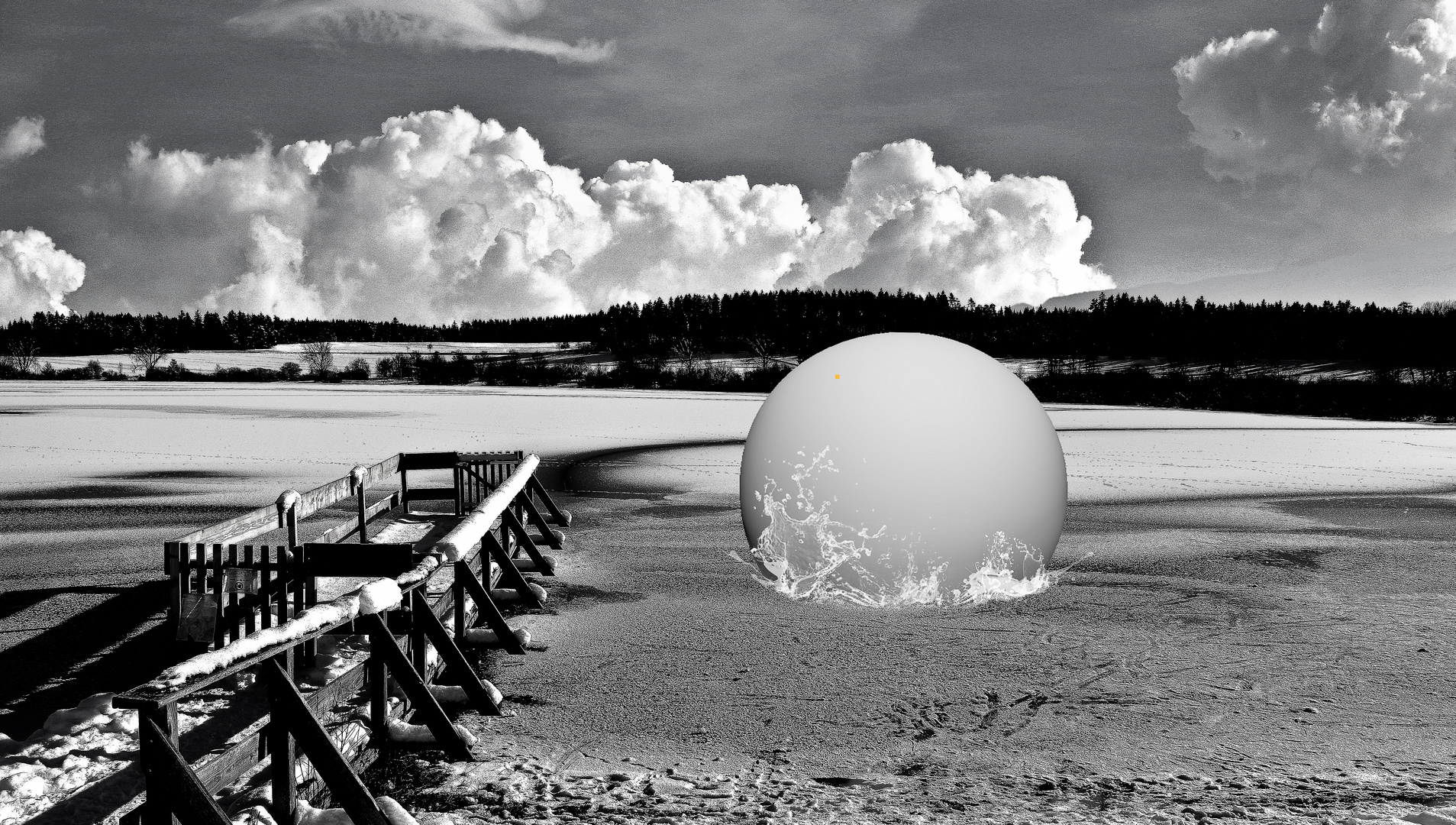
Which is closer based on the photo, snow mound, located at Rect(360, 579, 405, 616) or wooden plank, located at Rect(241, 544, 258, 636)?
snow mound, located at Rect(360, 579, 405, 616)

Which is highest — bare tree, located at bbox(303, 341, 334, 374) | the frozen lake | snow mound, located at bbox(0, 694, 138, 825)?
bare tree, located at bbox(303, 341, 334, 374)

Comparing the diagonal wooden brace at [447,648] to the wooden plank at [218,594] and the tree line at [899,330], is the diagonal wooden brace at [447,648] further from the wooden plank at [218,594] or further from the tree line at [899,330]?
the tree line at [899,330]

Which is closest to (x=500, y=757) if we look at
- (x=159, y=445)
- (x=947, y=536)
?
(x=947, y=536)

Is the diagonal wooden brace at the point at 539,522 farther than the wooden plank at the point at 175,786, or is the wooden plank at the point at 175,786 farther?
the diagonal wooden brace at the point at 539,522

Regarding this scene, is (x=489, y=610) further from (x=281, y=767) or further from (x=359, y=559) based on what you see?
(x=281, y=767)

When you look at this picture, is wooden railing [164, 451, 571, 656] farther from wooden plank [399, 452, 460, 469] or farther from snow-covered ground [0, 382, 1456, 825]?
wooden plank [399, 452, 460, 469]

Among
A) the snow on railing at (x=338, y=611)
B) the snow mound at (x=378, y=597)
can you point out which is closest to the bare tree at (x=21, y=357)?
the snow on railing at (x=338, y=611)

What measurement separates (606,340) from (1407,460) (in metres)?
96.6

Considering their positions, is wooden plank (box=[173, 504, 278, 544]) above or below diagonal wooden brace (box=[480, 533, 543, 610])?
above

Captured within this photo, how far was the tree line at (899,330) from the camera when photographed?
311 ft

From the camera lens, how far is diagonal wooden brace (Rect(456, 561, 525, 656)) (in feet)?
23.3

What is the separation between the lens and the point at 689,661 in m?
7.16

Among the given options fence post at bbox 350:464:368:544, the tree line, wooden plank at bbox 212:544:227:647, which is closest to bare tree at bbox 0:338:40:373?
the tree line

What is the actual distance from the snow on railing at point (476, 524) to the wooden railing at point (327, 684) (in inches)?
0.6
